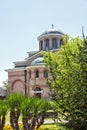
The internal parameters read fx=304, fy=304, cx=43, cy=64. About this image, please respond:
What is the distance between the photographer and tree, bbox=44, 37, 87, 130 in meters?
9.09

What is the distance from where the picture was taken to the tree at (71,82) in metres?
9.09

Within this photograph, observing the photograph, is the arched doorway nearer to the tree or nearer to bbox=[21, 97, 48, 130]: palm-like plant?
bbox=[21, 97, 48, 130]: palm-like plant

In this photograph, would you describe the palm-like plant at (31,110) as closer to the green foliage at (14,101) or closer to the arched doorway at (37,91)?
the green foliage at (14,101)

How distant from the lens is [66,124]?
390 inches

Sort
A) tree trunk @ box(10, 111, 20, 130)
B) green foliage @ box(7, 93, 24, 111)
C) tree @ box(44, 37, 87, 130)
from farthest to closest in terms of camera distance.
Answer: tree trunk @ box(10, 111, 20, 130), green foliage @ box(7, 93, 24, 111), tree @ box(44, 37, 87, 130)

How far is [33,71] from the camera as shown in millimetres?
48062

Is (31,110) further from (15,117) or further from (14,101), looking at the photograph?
(15,117)

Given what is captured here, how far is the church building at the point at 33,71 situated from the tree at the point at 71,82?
122 ft

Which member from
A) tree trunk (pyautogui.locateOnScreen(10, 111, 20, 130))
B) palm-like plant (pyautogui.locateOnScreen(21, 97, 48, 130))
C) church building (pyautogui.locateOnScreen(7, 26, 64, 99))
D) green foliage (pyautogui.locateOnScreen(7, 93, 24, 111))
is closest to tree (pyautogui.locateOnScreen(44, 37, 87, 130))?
palm-like plant (pyautogui.locateOnScreen(21, 97, 48, 130))

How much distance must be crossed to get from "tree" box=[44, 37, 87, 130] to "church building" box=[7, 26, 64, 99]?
37225 millimetres

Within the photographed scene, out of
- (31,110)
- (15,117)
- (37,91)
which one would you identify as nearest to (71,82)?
(31,110)

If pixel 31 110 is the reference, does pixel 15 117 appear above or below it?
below

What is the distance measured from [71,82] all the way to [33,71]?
3870cm

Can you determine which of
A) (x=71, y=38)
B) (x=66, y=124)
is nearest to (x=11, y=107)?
(x=66, y=124)
